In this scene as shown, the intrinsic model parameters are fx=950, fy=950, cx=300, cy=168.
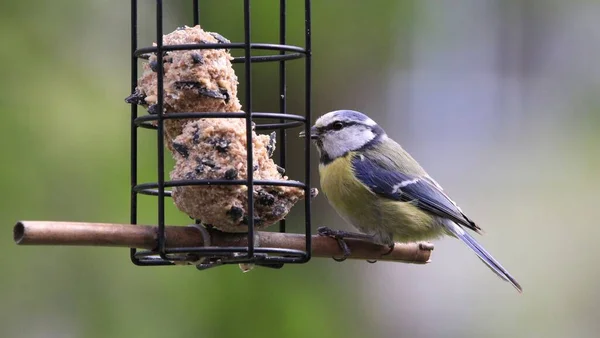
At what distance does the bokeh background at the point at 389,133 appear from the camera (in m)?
5.65

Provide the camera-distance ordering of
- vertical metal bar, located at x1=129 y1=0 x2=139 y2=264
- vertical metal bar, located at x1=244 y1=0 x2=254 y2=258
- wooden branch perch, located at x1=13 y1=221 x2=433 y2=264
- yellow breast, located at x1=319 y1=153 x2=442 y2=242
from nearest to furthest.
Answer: wooden branch perch, located at x1=13 y1=221 x2=433 y2=264 < vertical metal bar, located at x1=244 y1=0 x2=254 y2=258 < vertical metal bar, located at x1=129 y1=0 x2=139 y2=264 < yellow breast, located at x1=319 y1=153 x2=442 y2=242

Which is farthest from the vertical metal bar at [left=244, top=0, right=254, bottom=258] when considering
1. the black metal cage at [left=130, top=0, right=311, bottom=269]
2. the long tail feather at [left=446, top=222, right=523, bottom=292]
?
the long tail feather at [left=446, top=222, right=523, bottom=292]

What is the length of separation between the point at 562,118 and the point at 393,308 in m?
2.51

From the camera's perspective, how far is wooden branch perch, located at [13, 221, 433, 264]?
115 inches

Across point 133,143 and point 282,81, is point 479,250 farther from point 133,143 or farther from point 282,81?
point 133,143

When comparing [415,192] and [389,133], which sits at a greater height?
[389,133]

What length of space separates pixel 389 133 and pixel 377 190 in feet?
9.55

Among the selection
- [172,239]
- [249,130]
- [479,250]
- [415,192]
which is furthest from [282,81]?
[479,250]

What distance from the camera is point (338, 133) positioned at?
5113mm

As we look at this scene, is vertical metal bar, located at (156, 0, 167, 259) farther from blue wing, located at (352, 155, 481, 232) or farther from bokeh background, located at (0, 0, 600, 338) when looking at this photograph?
bokeh background, located at (0, 0, 600, 338)

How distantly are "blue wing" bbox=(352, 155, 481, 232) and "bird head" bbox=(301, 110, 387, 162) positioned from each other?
10 centimetres

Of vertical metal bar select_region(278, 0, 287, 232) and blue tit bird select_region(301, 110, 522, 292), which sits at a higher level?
vertical metal bar select_region(278, 0, 287, 232)

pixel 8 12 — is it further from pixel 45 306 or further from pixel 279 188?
pixel 279 188

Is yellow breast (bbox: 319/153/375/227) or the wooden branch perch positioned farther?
yellow breast (bbox: 319/153/375/227)
